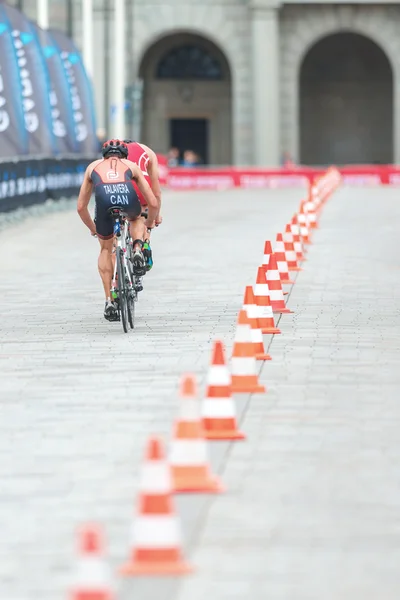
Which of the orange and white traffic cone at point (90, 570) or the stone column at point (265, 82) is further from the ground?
the stone column at point (265, 82)

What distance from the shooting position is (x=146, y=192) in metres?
15.7

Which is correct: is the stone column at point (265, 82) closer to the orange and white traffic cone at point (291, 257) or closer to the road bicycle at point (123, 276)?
the orange and white traffic cone at point (291, 257)

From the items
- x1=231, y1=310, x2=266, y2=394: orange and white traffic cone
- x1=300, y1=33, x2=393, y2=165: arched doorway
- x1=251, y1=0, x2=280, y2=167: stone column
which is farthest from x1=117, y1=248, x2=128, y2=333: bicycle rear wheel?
x1=300, y1=33, x2=393, y2=165: arched doorway

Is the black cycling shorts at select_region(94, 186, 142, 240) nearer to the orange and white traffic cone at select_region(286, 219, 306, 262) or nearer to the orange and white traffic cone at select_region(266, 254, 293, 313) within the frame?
the orange and white traffic cone at select_region(266, 254, 293, 313)

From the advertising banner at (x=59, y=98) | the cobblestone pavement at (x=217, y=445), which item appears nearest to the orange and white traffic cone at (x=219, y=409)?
the cobblestone pavement at (x=217, y=445)

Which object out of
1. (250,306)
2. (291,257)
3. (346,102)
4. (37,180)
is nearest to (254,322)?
(250,306)

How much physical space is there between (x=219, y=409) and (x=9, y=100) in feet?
88.3

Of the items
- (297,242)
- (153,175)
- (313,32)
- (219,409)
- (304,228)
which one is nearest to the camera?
(219,409)

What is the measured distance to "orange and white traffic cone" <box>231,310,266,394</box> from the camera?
437 inches

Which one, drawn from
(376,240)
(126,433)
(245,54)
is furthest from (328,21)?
(126,433)

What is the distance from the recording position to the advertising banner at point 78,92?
44.6 metres

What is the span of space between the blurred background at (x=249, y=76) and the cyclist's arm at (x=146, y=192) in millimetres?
42069

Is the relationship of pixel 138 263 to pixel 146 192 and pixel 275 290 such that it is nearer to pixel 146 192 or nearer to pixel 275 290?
pixel 146 192

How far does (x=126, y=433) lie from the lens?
9.93 metres
